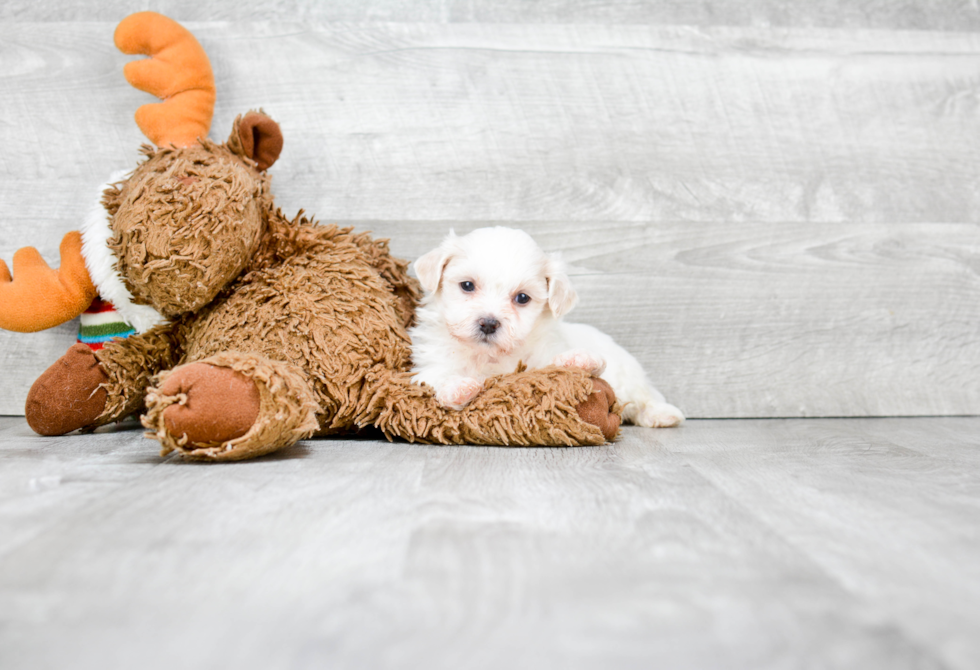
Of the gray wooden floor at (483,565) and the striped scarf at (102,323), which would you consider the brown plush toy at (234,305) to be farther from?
the gray wooden floor at (483,565)

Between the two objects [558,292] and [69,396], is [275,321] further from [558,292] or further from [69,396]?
[558,292]

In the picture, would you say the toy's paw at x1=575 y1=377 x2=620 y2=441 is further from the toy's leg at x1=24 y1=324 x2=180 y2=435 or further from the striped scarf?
the striped scarf

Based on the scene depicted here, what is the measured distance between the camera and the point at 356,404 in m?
1.41

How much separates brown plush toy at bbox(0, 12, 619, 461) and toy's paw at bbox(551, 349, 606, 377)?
4cm

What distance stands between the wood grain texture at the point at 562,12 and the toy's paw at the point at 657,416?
1002mm

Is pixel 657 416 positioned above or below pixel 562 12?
below

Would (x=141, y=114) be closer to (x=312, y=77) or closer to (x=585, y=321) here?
(x=312, y=77)

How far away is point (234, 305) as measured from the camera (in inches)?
55.8

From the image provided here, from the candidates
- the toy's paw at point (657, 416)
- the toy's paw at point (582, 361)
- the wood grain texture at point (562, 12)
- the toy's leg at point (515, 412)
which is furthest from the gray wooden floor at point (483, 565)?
the wood grain texture at point (562, 12)

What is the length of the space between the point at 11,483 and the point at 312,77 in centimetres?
120

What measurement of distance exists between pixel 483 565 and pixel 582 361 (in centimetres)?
74

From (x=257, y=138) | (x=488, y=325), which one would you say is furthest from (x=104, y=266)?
(x=488, y=325)

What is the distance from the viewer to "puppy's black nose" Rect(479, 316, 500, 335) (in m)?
1.43

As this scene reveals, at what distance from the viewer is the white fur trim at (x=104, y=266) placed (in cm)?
143
